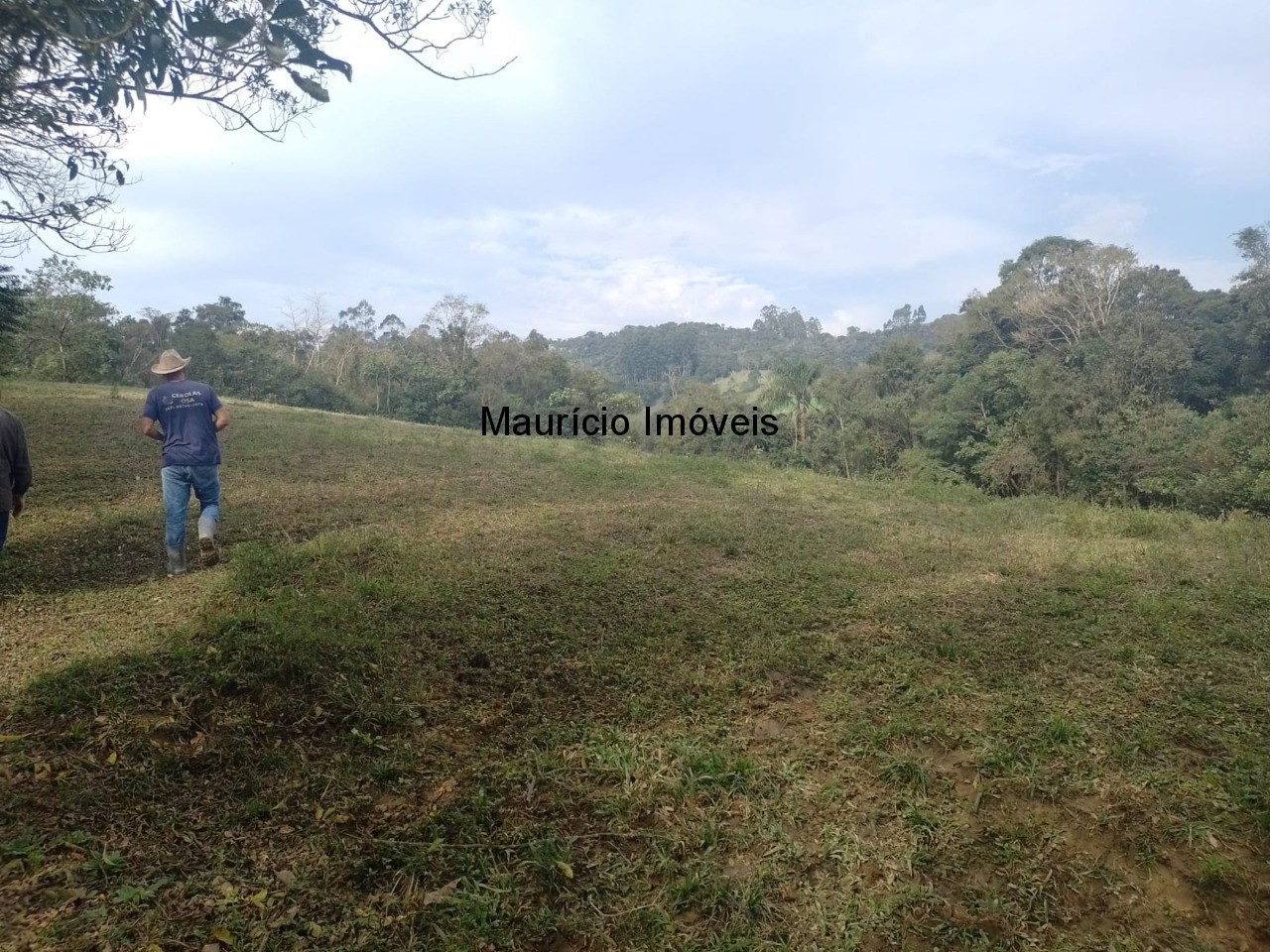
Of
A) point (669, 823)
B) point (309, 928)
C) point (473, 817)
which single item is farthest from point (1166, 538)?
point (309, 928)

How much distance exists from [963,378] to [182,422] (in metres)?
24.1

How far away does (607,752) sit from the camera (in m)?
2.68

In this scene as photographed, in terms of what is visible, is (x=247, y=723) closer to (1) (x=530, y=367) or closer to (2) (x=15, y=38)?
(2) (x=15, y=38)

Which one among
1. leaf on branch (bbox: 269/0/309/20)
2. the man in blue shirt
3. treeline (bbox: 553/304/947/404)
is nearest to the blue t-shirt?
the man in blue shirt

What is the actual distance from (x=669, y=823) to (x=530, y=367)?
3568 cm

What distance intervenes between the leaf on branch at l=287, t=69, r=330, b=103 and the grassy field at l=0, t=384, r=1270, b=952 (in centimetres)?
238

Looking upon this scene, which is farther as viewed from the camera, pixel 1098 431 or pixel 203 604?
pixel 1098 431

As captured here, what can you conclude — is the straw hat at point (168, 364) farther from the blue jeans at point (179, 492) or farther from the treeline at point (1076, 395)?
the treeline at point (1076, 395)

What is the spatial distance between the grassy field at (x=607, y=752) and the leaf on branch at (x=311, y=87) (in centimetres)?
238

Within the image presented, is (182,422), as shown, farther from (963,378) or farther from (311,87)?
(963,378)

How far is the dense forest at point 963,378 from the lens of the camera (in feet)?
54.9

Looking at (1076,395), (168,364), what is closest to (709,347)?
(1076,395)

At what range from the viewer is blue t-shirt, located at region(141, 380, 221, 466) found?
13.7ft

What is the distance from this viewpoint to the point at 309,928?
1.78m
